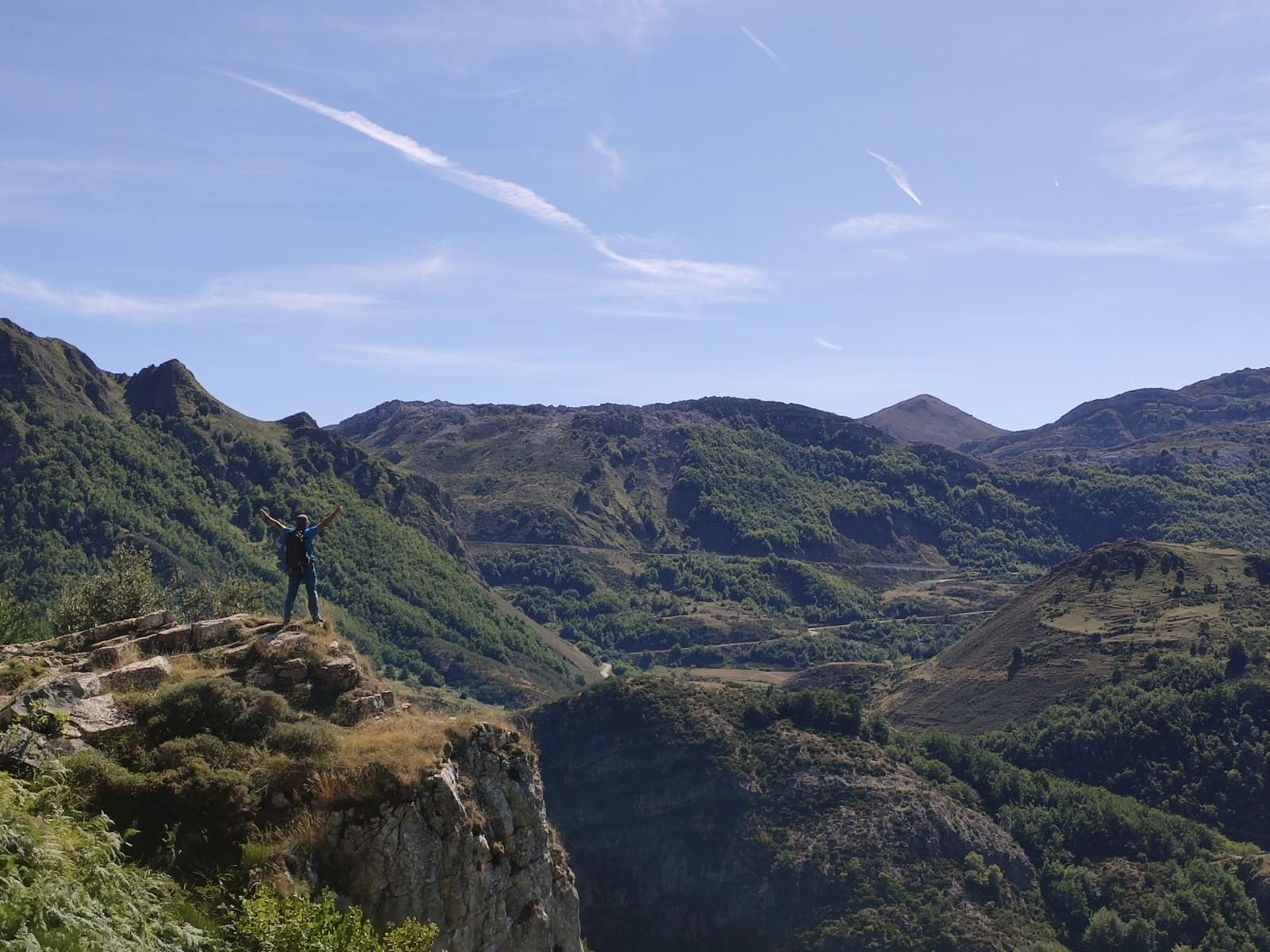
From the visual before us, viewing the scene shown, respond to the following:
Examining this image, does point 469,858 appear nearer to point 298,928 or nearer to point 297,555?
point 298,928

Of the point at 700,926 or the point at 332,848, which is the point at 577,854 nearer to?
the point at 700,926

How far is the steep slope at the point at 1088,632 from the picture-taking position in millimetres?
119812

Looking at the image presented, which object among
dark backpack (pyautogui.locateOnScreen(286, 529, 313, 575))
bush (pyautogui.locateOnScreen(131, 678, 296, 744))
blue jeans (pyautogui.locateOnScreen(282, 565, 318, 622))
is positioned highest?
dark backpack (pyautogui.locateOnScreen(286, 529, 313, 575))

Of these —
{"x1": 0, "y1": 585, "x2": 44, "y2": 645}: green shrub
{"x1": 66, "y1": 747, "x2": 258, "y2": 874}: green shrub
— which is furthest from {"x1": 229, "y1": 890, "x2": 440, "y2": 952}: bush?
{"x1": 0, "y1": 585, "x2": 44, "y2": 645}: green shrub

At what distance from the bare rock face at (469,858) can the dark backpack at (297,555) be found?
5.47 meters

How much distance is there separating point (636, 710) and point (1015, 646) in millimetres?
59291

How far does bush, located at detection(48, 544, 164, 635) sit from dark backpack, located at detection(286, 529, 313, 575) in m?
11.9

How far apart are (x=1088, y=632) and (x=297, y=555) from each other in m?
123

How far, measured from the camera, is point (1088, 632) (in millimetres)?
131250

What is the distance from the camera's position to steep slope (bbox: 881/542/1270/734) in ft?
393

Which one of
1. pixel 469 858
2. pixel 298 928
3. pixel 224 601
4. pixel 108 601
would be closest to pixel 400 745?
pixel 469 858

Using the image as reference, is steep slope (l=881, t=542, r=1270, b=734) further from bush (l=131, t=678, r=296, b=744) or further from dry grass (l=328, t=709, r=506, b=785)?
bush (l=131, t=678, r=296, b=744)

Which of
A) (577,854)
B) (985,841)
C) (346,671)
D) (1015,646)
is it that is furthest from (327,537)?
(346,671)

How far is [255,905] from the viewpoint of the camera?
13.8 m
